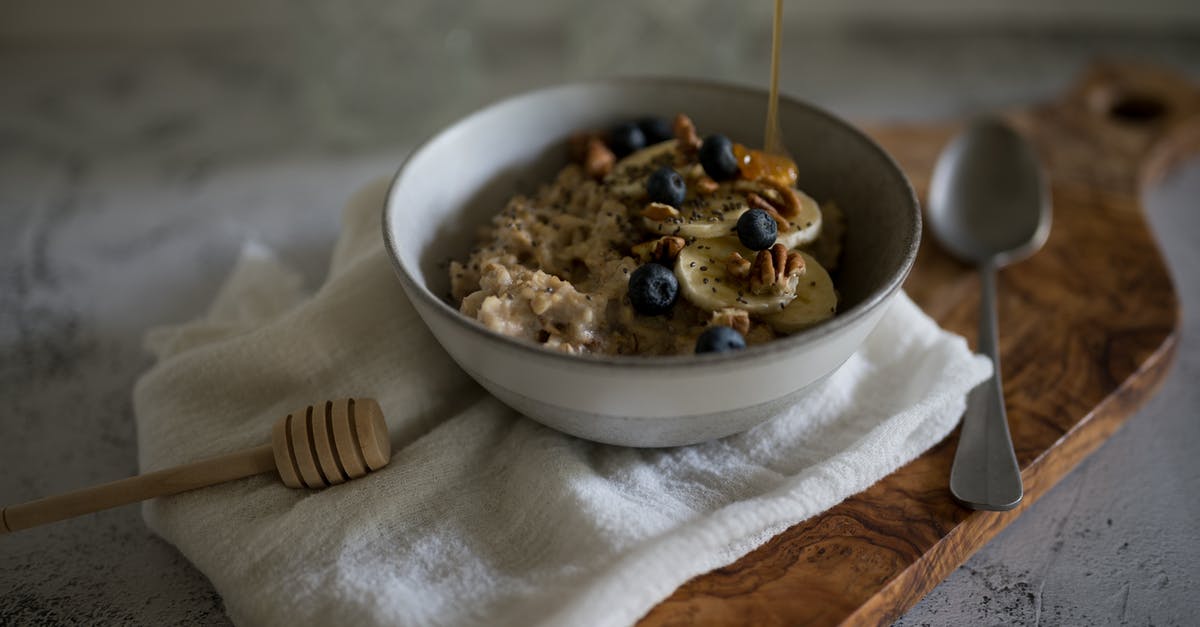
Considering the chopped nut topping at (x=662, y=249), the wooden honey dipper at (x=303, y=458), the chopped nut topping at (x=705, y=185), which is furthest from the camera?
the chopped nut topping at (x=705, y=185)

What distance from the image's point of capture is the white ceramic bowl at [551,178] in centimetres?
114

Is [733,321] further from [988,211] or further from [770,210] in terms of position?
[988,211]

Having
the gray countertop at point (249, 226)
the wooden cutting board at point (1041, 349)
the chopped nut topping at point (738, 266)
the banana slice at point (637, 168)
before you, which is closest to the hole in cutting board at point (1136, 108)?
the wooden cutting board at point (1041, 349)

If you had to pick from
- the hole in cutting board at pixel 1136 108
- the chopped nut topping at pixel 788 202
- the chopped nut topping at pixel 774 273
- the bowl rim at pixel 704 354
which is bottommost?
the hole in cutting board at pixel 1136 108

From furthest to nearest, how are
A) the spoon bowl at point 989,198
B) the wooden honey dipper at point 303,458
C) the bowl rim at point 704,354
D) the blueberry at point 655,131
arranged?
the spoon bowl at point 989,198 → the blueberry at point 655,131 → the wooden honey dipper at point 303,458 → the bowl rim at point 704,354

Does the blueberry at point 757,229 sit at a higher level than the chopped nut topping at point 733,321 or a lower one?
higher

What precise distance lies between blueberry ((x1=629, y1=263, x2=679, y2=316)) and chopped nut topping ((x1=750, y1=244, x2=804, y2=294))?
121mm

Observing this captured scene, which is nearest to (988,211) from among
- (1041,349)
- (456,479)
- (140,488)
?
(1041,349)

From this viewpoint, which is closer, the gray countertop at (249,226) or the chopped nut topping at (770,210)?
the gray countertop at (249,226)

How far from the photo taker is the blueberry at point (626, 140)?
1669 millimetres

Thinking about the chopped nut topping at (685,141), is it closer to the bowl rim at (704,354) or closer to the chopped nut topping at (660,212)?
the chopped nut topping at (660,212)

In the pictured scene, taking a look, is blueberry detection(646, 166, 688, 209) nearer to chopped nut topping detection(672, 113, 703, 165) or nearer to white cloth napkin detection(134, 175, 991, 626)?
chopped nut topping detection(672, 113, 703, 165)

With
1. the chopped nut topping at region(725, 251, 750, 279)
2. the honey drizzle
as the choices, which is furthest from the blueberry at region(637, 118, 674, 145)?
the chopped nut topping at region(725, 251, 750, 279)

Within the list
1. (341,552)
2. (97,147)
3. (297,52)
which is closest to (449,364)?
(341,552)
